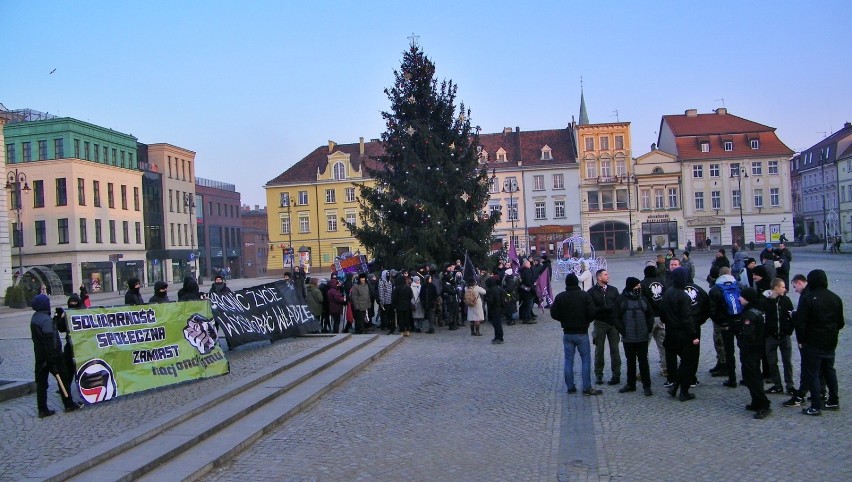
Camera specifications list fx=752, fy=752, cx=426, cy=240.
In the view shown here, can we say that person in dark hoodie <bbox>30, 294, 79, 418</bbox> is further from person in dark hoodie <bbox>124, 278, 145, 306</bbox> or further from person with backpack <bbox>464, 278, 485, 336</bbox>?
person with backpack <bbox>464, 278, 485, 336</bbox>

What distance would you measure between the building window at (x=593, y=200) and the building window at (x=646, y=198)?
4.48 metres

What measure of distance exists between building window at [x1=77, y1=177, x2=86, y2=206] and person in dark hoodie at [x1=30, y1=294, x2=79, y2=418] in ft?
176

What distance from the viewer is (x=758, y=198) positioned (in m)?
74.4

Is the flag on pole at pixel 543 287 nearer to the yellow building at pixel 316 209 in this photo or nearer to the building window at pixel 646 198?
the building window at pixel 646 198

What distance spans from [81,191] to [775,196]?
208 feet

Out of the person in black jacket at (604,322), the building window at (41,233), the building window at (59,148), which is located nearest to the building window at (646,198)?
the building window at (59,148)

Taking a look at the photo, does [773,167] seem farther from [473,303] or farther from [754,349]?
[754,349]

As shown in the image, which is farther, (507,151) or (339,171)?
(339,171)

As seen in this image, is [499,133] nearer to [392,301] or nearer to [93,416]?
[392,301]

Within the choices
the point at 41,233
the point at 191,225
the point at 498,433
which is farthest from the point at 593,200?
the point at 498,433

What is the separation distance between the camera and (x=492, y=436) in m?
8.77

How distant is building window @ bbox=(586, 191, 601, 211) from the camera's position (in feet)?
246

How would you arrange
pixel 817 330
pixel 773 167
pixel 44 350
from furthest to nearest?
pixel 773 167
pixel 44 350
pixel 817 330

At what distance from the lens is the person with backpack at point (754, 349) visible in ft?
29.2
